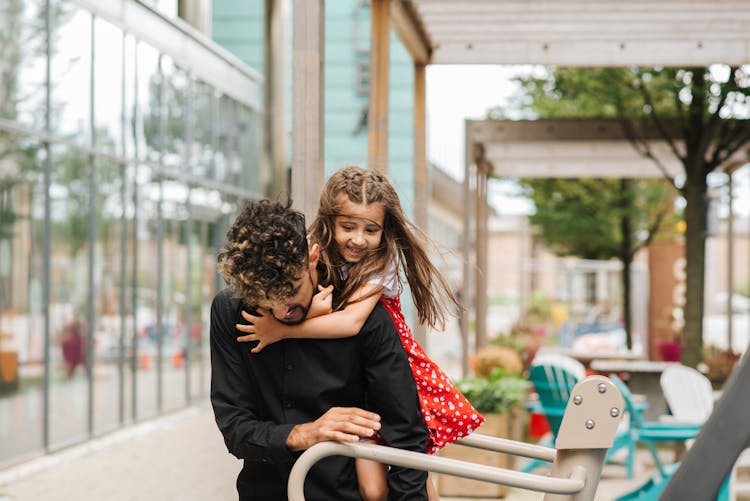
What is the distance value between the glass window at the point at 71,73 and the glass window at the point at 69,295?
0.28 meters

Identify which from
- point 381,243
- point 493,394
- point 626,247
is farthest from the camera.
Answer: point 626,247

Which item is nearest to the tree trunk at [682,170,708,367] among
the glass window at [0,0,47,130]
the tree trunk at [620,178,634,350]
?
the tree trunk at [620,178,634,350]

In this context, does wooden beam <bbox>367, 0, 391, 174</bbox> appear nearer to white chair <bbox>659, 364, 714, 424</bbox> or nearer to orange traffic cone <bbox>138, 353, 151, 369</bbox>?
white chair <bbox>659, 364, 714, 424</bbox>

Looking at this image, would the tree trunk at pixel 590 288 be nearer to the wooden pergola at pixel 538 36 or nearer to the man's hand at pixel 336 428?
the wooden pergola at pixel 538 36

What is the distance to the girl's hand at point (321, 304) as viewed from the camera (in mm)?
Result: 2385

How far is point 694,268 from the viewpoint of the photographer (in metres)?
11.1

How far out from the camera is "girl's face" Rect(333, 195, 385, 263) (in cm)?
263

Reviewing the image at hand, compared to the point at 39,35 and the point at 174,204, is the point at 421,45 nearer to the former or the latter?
the point at 39,35

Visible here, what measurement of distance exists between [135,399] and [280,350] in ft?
36.8

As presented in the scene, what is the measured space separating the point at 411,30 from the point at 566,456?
6118 mm

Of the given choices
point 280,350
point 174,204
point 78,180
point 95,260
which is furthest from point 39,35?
point 280,350

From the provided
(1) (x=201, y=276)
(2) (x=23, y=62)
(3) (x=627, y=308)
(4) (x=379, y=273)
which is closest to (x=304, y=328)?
(4) (x=379, y=273)

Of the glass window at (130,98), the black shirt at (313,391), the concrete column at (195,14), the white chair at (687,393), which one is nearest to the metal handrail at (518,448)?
the black shirt at (313,391)

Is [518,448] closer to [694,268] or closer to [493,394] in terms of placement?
[493,394]
